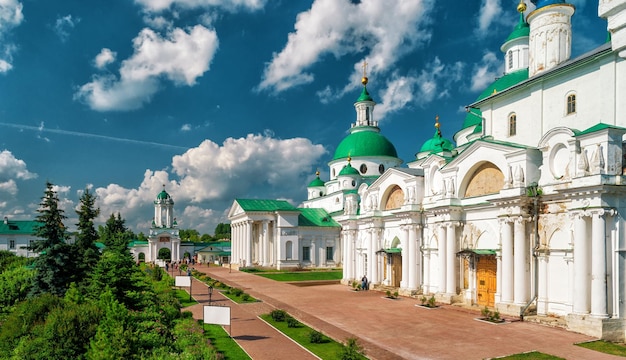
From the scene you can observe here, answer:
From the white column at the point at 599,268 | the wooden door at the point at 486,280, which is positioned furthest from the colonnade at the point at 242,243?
the white column at the point at 599,268

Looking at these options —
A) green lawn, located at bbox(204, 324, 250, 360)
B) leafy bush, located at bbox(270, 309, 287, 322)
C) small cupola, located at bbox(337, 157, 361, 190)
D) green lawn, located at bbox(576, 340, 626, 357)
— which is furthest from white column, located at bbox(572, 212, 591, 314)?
small cupola, located at bbox(337, 157, 361, 190)

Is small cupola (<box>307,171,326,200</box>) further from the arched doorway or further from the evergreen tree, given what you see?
the evergreen tree

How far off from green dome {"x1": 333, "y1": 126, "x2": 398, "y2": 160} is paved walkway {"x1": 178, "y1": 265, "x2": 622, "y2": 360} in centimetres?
3557

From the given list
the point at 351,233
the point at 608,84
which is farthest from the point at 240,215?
the point at 608,84

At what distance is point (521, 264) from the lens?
75.0 ft

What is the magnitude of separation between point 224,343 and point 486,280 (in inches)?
626

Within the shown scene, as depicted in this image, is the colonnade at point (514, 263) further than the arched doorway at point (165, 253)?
No

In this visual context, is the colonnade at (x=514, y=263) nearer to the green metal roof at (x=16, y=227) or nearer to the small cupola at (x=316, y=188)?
the small cupola at (x=316, y=188)

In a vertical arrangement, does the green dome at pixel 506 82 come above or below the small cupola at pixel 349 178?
above

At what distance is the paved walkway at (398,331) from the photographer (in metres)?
16.4

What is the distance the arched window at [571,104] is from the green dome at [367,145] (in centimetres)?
4078

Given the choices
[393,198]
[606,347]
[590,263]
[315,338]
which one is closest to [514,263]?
[590,263]

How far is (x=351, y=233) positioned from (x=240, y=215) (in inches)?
995

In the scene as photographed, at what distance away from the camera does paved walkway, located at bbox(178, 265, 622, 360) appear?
16.4 m
